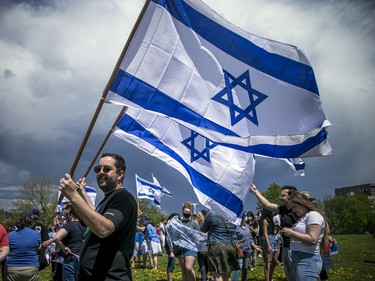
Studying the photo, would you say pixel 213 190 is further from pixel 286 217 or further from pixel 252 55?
pixel 252 55

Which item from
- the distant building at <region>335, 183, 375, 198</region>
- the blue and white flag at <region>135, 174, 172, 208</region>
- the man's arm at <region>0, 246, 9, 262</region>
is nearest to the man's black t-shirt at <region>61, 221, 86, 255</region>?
the man's arm at <region>0, 246, 9, 262</region>

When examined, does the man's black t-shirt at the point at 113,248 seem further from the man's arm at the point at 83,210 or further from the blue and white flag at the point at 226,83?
the blue and white flag at the point at 226,83

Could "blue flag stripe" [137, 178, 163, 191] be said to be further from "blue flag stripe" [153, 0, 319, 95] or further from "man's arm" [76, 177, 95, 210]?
"man's arm" [76, 177, 95, 210]

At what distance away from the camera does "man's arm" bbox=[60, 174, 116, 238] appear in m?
2.60

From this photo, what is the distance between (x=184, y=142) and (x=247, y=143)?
3.85 feet

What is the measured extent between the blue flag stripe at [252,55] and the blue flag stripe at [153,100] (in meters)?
1.05

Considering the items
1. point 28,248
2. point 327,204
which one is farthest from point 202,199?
point 327,204

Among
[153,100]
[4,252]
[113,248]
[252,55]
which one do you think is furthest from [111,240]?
[4,252]

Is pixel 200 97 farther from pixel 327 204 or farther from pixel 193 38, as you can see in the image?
pixel 327 204

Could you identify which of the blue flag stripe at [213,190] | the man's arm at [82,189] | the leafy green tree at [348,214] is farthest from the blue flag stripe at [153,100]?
the leafy green tree at [348,214]

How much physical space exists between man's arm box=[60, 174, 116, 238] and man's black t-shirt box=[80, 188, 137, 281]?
0.17 m

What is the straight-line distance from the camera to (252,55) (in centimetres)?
534

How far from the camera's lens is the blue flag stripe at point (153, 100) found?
4742 mm

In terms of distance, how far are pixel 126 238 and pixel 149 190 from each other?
11.7 metres
